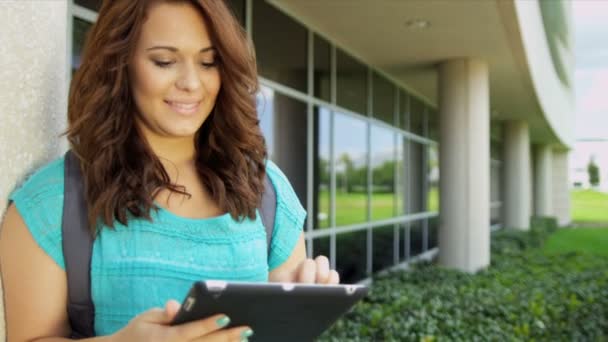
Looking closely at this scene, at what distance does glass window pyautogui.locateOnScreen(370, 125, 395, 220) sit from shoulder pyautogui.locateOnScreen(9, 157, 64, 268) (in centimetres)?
932

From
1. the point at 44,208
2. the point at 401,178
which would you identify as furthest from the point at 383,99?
the point at 44,208

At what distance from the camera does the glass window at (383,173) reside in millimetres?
10609

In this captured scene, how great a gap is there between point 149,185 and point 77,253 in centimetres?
20

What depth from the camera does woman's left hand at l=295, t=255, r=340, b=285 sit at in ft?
4.24

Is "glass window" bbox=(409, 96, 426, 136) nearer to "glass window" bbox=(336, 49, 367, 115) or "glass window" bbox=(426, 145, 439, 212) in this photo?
"glass window" bbox=(426, 145, 439, 212)

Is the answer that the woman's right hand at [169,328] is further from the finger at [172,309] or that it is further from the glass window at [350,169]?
the glass window at [350,169]

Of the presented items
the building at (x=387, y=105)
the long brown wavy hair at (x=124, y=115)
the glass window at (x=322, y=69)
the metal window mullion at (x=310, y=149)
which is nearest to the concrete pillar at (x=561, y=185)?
the building at (x=387, y=105)

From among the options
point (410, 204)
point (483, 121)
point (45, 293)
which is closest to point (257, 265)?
point (45, 293)

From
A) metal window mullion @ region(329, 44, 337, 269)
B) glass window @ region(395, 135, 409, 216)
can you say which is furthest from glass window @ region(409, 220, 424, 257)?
metal window mullion @ region(329, 44, 337, 269)

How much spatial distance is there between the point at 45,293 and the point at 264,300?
16.5 inches

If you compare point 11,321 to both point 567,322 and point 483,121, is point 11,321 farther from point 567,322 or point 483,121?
point 483,121

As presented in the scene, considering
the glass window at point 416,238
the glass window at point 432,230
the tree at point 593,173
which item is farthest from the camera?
the tree at point 593,173

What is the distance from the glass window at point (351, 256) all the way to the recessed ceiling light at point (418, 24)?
291 cm

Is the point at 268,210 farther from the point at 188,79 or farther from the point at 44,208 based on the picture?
the point at 44,208
